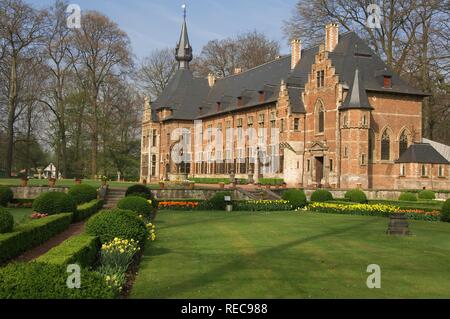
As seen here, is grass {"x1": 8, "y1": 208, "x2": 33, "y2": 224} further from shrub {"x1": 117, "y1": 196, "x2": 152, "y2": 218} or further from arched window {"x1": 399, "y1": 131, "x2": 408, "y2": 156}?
arched window {"x1": 399, "y1": 131, "x2": 408, "y2": 156}

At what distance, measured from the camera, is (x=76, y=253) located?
29.9ft

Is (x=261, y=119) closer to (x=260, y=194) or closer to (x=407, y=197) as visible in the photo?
(x=260, y=194)

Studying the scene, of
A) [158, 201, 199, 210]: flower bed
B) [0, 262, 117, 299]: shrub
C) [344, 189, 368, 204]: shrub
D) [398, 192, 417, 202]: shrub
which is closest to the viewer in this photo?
[0, 262, 117, 299]: shrub

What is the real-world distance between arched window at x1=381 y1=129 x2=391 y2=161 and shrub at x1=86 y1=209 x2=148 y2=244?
97.3 ft

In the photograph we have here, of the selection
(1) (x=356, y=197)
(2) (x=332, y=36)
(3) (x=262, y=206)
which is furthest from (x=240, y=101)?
(3) (x=262, y=206)

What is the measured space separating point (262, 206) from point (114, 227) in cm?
1585

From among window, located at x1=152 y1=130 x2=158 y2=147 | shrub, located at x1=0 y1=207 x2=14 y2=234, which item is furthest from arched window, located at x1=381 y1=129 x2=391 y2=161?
shrub, located at x1=0 y1=207 x2=14 y2=234

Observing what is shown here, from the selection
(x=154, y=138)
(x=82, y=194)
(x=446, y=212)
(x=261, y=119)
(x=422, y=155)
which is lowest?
(x=446, y=212)

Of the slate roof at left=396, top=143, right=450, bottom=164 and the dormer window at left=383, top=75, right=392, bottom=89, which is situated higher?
the dormer window at left=383, top=75, right=392, bottom=89

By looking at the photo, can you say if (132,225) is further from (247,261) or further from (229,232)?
(229,232)

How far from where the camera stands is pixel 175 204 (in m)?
26.8

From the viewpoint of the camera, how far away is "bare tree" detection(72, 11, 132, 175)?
49562mm

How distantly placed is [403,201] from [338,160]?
854cm
